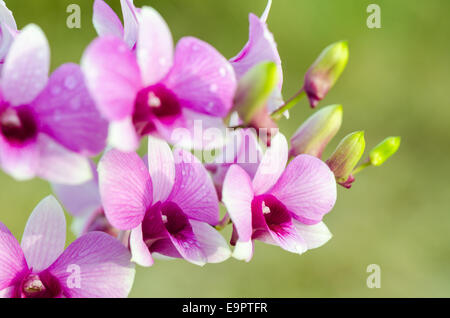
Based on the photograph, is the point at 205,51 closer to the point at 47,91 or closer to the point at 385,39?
the point at 47,91

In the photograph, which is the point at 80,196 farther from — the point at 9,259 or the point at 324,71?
the point at 324,71

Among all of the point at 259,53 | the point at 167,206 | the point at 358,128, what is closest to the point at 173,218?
the point at 167,206

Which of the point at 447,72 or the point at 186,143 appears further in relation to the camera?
the point at 447,72

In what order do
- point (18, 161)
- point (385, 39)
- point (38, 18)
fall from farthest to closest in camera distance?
point (385, 39), point (38, 18), point (18, 161)

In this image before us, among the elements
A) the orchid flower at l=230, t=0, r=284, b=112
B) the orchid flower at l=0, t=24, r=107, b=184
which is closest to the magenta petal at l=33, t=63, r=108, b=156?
the orchid flower at l=0, t=24, r=107, b=184

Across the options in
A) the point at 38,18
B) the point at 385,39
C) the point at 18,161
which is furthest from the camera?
the point at 385,39

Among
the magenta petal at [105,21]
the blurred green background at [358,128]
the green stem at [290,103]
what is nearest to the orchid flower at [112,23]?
the magenta petal at [105,21]

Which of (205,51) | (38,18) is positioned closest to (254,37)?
(205,51)
